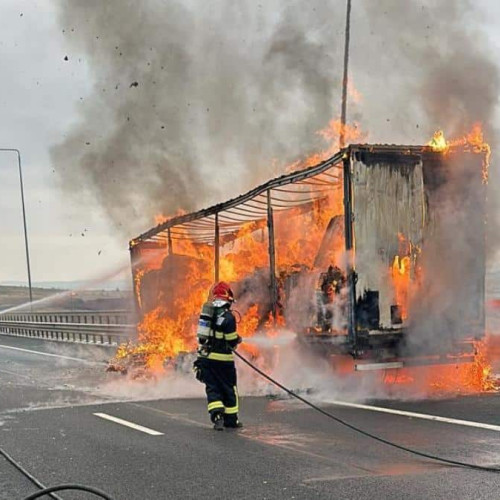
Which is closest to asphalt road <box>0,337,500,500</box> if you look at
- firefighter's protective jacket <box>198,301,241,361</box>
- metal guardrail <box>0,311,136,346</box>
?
firefighter's protective jacket <box>198,301,241,361</box>

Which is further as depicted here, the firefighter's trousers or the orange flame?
the orange flame

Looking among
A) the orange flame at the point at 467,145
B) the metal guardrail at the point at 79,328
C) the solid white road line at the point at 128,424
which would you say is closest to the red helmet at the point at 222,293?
the solid white road line at the point at 128,424

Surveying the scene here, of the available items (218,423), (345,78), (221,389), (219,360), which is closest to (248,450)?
(218,423)

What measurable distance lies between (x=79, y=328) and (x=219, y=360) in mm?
15392

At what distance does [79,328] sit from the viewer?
879 inches

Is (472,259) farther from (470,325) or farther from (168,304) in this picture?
(168,304)

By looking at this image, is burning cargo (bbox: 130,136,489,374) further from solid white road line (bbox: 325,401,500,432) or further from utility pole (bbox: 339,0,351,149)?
utility pole (bbox: 339,0,351,149)

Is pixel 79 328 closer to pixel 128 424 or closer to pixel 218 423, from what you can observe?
pixel 128 424

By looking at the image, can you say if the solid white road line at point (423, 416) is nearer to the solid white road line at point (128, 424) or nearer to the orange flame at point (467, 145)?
the solid white road line at point (128, 424)

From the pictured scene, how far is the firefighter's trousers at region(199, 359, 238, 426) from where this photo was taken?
7.62 meters

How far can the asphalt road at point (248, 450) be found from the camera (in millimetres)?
5184

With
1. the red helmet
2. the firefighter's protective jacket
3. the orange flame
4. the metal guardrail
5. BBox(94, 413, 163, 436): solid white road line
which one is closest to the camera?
BBox(94, 413, 163, 436): solid white road line

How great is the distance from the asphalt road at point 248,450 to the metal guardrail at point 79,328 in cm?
804

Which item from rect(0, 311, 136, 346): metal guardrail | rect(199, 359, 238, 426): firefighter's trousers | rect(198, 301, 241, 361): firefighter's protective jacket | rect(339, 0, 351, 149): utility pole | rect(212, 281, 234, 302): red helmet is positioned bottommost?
rect(0, 311, 136, 346): metal guardrail
